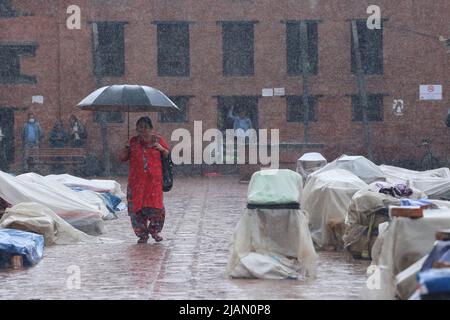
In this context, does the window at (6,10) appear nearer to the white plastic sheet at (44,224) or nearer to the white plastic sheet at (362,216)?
the white plastic sheet at (44,224)

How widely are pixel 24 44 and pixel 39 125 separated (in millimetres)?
3018

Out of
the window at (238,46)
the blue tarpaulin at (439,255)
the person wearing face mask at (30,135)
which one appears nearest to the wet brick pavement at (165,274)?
the blue tarpaulin at (439,255)

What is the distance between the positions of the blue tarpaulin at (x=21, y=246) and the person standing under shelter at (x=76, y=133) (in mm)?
23766

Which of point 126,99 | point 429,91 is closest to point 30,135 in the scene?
point 429,91

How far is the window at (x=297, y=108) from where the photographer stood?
126 ft

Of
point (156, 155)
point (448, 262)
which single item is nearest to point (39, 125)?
point (156, 155)

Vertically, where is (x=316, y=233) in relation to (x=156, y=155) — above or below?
below

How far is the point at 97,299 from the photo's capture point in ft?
32.0

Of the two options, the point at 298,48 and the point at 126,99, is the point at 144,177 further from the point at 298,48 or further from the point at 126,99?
→ the point at 298,48

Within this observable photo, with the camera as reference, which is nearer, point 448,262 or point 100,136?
point 448,262

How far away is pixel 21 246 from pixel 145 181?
111 inches

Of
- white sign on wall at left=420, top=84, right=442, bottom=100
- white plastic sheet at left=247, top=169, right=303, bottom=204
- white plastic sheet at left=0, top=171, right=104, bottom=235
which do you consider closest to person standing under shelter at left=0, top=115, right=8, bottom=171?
white sign on wall at left=420, top=84, right=442, bottom=100
